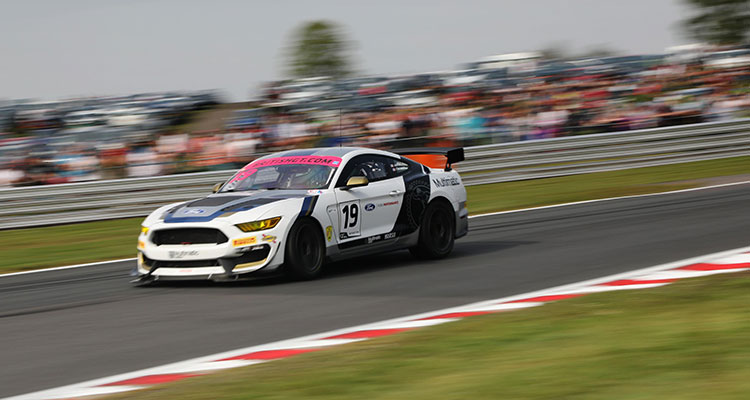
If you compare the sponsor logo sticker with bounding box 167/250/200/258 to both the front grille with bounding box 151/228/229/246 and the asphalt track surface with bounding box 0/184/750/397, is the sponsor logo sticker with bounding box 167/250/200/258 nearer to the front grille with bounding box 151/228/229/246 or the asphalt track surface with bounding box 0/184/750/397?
the front grille with bounding box 151/228/229/246

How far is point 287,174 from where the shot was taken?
927 centimetres

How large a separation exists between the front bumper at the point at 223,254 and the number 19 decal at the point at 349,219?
2.97 feet

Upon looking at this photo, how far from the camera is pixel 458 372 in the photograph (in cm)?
459

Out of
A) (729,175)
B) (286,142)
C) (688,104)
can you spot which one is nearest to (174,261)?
(286,142)

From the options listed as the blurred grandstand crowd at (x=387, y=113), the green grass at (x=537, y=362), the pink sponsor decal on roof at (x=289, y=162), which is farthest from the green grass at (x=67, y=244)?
the green grass at (x=537, y=362)

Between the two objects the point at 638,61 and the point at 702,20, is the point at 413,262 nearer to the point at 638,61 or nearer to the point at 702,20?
the point at 638,61

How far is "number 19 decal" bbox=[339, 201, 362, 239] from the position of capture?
29.5ft

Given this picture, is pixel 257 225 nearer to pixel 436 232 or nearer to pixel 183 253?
pixel 183 253

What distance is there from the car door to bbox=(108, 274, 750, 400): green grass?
10.1 ft

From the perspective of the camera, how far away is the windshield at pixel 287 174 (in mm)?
9141

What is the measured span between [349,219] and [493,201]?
26.4 feet

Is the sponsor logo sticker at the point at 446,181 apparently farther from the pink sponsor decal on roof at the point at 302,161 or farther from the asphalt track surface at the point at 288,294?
the pink sponsor decal on roof at the point at 302,161

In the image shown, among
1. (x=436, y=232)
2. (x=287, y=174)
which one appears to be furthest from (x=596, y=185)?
(x=287, y=174)

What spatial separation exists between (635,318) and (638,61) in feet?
71.4
